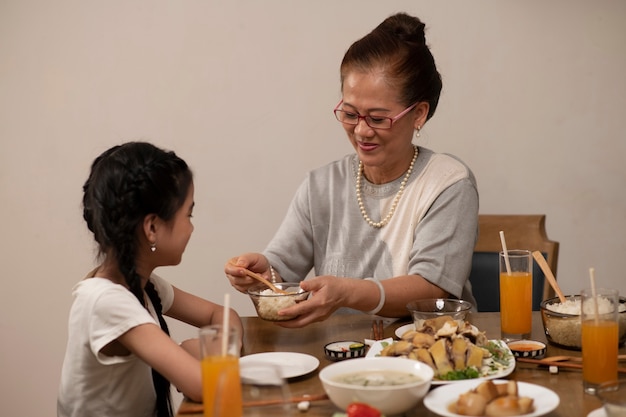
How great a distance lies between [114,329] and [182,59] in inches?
67.3

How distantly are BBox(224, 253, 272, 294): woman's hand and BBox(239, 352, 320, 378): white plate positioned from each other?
1.31 ft

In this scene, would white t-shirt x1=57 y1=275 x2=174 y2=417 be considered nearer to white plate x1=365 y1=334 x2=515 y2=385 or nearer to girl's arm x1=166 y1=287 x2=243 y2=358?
girl's arm x1=166 y1=287 x2=243 y2=358

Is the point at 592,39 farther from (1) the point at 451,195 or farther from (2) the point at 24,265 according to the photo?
(2) the point at 24,265

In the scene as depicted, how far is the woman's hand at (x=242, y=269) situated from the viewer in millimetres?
2041

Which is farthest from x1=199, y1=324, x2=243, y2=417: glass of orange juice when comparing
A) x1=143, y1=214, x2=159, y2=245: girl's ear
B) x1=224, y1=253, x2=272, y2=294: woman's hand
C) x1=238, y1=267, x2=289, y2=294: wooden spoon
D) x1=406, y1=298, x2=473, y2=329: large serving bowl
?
x1=224, y1=253, x2=272, y2=294: woman's hand

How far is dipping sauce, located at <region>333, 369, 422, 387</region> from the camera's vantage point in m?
1.30

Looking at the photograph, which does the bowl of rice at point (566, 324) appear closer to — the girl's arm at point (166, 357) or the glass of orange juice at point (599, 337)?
the glass of orange juice at point (599, 337)

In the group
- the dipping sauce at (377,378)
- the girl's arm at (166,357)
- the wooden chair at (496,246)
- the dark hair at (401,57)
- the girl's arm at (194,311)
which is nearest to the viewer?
the dipping sauce at (377,378)

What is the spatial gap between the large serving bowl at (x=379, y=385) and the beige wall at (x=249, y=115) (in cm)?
169

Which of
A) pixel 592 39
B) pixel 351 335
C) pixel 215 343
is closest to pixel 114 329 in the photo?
pixel 215 343

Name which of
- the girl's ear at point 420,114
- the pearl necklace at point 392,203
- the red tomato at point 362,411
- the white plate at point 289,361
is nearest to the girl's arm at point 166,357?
the white plate at point 289,361

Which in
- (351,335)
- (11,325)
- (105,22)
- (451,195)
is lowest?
(11,325)

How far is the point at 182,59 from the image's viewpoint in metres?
3.00

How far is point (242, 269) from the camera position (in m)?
2.03
